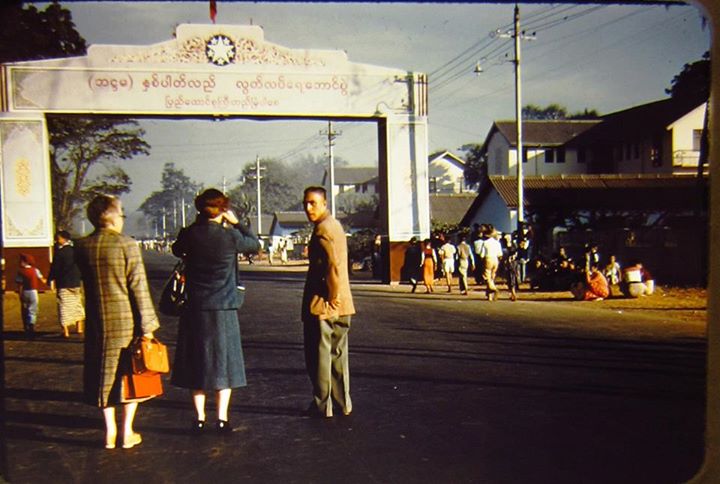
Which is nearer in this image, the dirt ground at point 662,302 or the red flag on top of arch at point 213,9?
the red flag on top of arch at point 213,9

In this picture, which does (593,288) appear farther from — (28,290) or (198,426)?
(198,426)

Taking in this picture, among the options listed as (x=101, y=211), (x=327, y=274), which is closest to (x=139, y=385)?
(x=101, y=211)

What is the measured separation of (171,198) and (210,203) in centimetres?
166

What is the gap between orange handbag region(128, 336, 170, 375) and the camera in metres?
4.24

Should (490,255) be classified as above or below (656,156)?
below

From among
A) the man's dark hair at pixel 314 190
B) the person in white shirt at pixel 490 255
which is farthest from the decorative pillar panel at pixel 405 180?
the man's dark hair at pixel 314 190

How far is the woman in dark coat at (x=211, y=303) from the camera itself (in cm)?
446

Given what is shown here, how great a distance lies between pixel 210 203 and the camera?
445cm

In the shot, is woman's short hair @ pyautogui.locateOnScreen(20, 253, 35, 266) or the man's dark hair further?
woman's short hair @ pyautogui.locateOnScreen(20, 253, 35, 266)

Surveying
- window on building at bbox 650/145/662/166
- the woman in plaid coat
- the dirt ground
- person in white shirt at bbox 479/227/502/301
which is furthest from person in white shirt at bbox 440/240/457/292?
the woman in plaid coat

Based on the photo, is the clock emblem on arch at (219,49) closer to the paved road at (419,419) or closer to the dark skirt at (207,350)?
the paved road at (419,419)

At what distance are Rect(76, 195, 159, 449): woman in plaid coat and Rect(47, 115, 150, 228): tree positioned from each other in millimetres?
907

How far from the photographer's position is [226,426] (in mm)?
4668

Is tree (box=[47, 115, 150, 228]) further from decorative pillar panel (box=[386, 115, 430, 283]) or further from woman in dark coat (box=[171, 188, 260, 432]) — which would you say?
decorative pillar panel (box=[386, 115, 430, 283])
